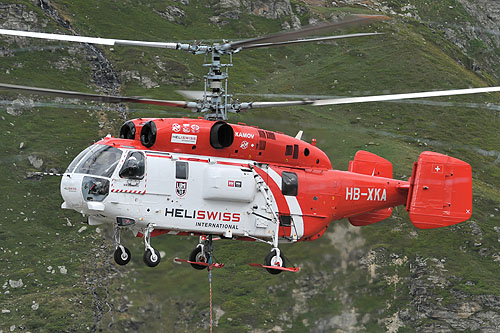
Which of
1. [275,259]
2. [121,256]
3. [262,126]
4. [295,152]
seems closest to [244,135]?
[262,126]

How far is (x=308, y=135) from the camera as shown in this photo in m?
40.6

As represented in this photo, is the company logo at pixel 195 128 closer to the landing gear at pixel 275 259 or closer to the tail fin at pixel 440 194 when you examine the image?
the landing gear at pixel 275 259

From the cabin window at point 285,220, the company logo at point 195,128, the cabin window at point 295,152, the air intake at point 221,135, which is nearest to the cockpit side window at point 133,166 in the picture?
the company logo at point 195,128

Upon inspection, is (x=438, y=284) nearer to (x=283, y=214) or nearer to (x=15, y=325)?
(x=283, y=214)

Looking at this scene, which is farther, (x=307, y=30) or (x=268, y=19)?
(x=268, y=19)

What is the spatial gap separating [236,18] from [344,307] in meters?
68.4

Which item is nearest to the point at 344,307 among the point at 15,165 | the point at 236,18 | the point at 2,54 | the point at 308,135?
the point at 308,135

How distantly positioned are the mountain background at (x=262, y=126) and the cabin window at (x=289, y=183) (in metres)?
2.01

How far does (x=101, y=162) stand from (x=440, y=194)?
14.3 meters

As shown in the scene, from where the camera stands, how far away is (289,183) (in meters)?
34.0

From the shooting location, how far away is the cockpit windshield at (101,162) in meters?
30.4

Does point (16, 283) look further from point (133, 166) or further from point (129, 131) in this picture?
point (133, 166)

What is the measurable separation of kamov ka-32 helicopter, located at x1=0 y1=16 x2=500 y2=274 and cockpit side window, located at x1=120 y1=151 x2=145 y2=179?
4 cm

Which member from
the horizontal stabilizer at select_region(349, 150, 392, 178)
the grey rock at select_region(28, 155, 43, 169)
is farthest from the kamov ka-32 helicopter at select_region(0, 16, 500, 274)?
the grey rock at select_region(28, 155, 43, 169)
